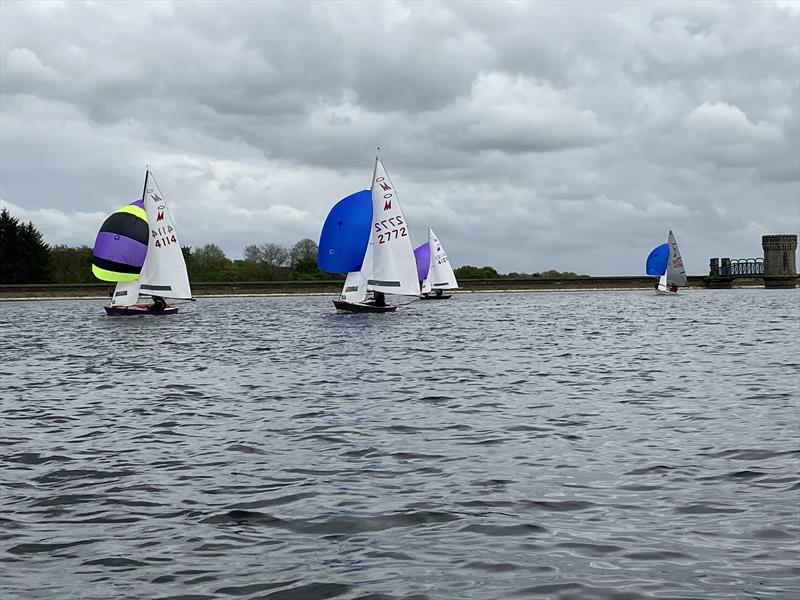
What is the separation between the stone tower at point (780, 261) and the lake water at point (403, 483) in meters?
113

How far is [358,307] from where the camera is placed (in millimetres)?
48062

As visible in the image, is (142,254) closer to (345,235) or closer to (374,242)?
(345,235)

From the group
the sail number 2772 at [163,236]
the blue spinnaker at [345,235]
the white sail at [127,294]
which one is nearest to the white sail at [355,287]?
the blue spinnaker at [345,235]

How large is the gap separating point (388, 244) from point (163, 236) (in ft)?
41.3

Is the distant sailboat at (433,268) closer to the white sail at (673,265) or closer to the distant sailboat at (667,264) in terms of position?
the distant sailboat at (667,264)

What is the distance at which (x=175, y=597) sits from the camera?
231 inches

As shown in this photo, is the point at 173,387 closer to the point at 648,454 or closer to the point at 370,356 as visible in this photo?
the point at 370,356

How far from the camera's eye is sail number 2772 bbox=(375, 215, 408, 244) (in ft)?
157

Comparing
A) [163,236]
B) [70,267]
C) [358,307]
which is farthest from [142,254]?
[70,267]

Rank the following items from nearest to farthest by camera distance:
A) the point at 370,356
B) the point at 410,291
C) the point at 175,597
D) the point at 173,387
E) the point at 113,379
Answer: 1. the point at 175,597
2. the point at 173,387
3. the point at 113,379
4. the point at 370,356
5. the point at 410,291

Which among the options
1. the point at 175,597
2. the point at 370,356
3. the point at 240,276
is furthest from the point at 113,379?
the point at 240,276

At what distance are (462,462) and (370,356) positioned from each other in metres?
15.3

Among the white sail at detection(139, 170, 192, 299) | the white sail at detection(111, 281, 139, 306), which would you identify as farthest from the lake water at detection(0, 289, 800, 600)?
the white sail at detection(111, 281, 139, 306)

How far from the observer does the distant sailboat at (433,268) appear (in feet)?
254
